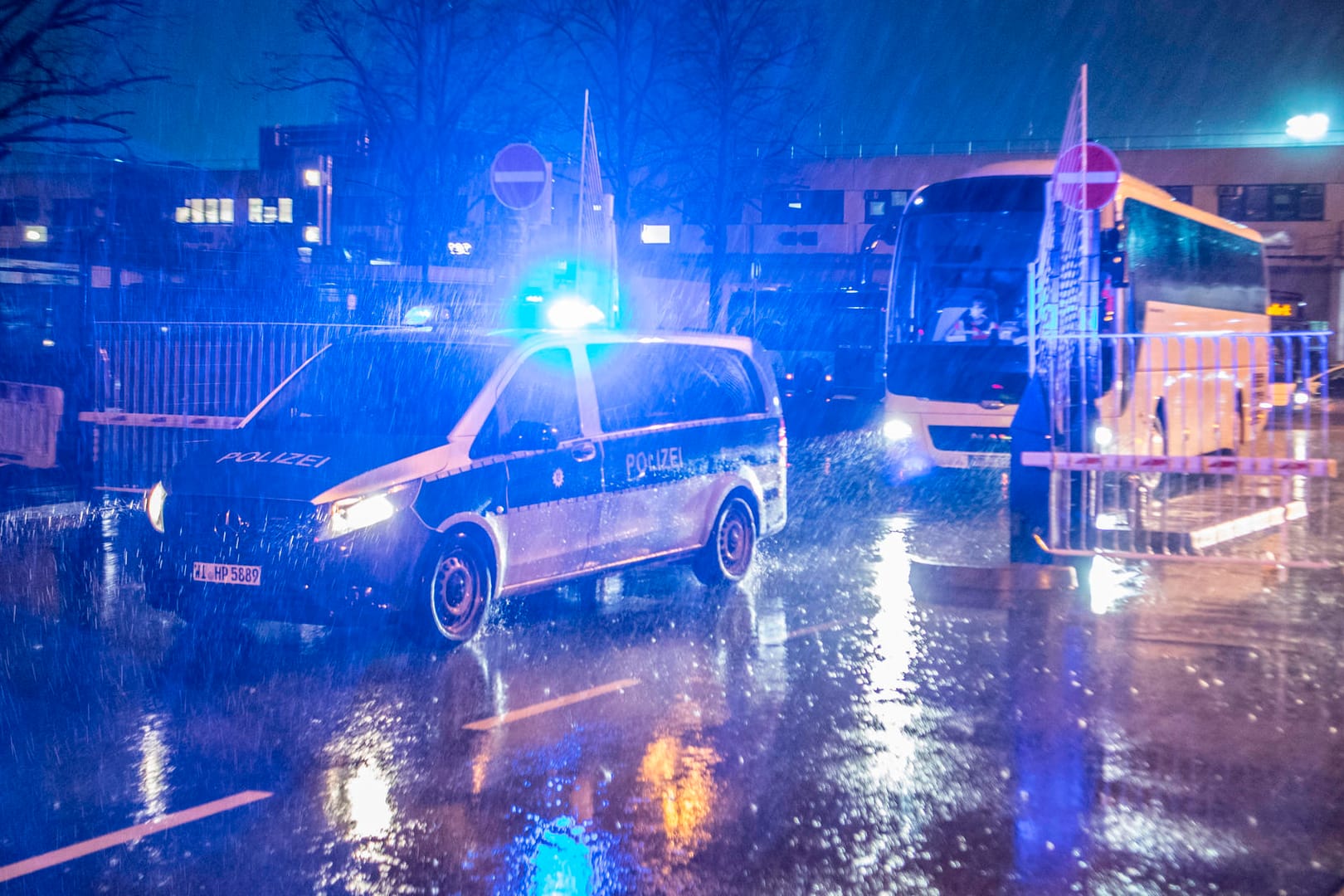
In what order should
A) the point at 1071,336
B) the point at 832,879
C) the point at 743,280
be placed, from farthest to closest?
the point at 743,280, the point at 1071,336, the point at 832,879

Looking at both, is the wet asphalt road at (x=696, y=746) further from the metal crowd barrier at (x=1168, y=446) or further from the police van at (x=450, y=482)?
the metal crowd barrier at (x=1168, y=446)

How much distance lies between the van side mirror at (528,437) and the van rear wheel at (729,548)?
6.68 feet

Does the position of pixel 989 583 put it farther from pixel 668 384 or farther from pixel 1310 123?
pixel 1310 123

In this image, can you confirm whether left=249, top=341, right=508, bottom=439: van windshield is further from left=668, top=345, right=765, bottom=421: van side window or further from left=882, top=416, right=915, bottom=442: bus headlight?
left=882, top=416, right=915, bottom=442: bus headlight

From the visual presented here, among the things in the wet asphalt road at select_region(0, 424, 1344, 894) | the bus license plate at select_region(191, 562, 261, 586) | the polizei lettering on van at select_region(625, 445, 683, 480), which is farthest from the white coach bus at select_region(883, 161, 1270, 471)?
the bus license plate at select_region(191, 562, 261, 586)

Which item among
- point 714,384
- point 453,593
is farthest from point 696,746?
point 714,384

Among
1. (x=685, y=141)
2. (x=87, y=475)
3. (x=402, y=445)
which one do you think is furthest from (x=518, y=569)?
(x=685, y=141)

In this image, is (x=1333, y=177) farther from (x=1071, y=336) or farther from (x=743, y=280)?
(x=1071, y=336)

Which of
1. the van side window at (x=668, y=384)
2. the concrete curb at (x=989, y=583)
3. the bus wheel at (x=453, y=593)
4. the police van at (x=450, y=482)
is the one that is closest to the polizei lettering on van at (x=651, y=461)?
the police van at (x=450, y=482)

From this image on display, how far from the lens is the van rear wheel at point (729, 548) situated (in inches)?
383

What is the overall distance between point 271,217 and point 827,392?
4189cm

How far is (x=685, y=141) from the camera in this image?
105 ft

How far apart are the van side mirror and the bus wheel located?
2.10 feet

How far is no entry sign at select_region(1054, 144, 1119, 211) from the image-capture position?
400 inches
